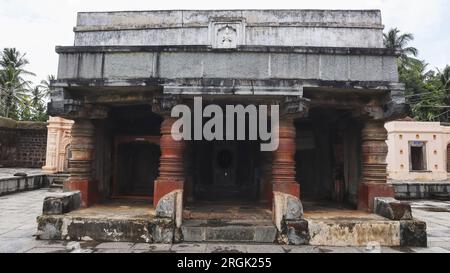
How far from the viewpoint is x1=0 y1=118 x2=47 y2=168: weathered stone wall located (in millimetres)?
20406

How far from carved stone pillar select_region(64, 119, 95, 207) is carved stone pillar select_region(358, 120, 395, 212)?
5701 millimetres

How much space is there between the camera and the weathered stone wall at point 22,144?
20.4 m

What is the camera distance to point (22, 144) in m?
21.2

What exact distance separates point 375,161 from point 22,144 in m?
21.9

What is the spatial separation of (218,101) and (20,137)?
19845 mm

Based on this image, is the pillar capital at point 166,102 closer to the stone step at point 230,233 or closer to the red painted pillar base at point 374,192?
the stone step at point 230,233

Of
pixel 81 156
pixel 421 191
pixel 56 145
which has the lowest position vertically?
pixel 421 191

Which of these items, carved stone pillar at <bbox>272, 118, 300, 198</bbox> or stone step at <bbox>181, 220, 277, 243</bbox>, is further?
carved stone pillar at <bbox>272, 118, 300, 198</bbox>

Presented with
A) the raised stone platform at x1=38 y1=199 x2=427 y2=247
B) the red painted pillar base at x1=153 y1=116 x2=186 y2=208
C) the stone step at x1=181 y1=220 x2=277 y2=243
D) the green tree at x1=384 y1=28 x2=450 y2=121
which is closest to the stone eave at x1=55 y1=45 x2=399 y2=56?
the red painted pillar base at x1=153 y1=116 x2=186 y2=208

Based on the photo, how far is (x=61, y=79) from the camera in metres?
5.98

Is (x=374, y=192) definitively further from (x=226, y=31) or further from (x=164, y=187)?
(x=226, y=31)

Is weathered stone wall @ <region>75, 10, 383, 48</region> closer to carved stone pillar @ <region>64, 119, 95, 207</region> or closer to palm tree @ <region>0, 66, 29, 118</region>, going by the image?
carved stone pillar @ <region>64, 119, 95, 207</region>

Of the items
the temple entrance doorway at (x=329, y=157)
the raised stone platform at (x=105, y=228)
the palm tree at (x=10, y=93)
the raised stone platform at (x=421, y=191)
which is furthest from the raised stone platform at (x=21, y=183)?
the palm tree at (x=10, y=93)

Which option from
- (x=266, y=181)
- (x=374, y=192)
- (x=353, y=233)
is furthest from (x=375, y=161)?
(x=266, y=181)
